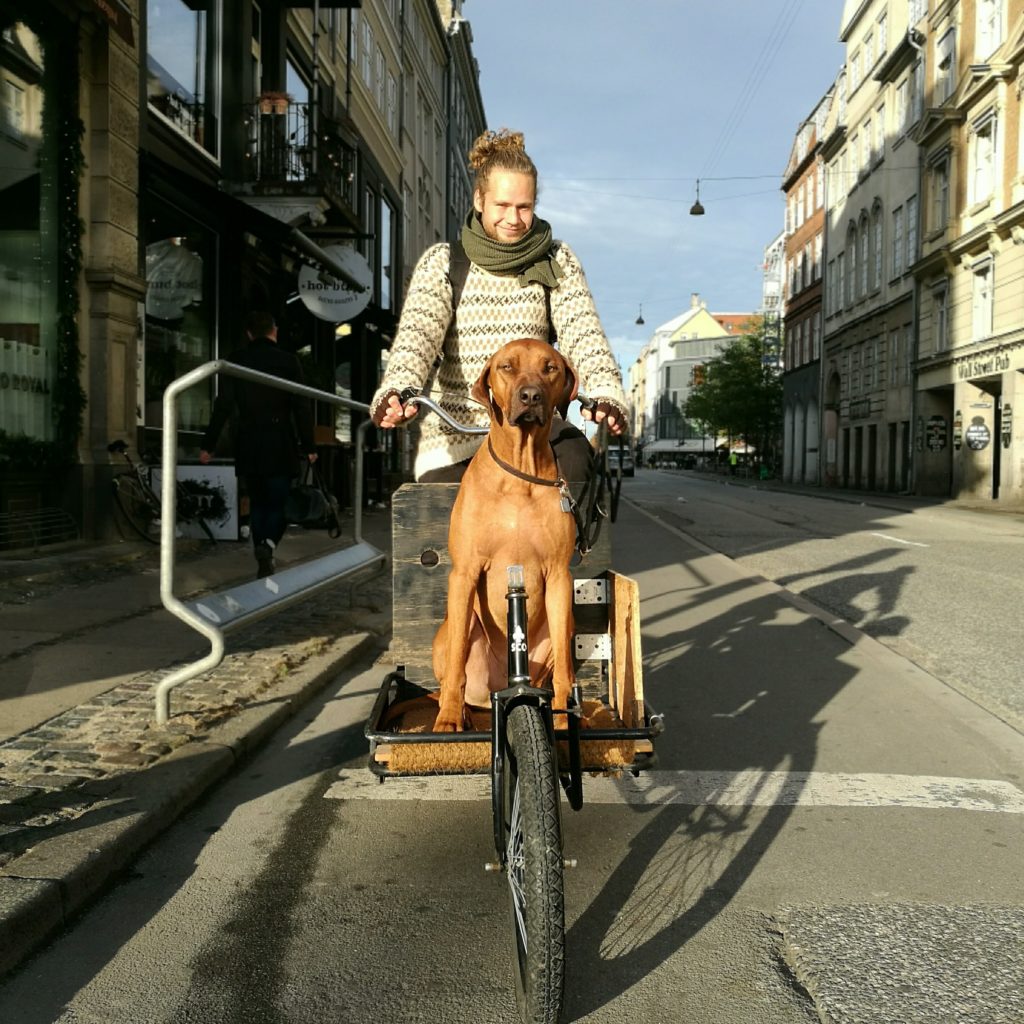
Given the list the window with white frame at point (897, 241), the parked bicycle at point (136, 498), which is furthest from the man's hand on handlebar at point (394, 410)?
the window with white frame at point (897, 241)

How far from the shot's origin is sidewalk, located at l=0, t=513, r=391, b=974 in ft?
9.98

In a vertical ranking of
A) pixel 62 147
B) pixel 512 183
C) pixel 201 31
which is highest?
pixel 201 31

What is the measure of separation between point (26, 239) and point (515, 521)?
30.0ft

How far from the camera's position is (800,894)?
120 inches

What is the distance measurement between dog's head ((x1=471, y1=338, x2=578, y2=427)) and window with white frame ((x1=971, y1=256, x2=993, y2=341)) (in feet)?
107

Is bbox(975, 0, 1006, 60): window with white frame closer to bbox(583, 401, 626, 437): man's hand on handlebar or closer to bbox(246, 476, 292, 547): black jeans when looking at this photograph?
bbox(246, 476, 292, 547): black jeans

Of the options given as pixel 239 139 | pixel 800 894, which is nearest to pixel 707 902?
pixel 800 894

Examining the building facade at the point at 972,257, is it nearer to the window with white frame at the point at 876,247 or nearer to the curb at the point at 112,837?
the window with white frame at the point at 876,247

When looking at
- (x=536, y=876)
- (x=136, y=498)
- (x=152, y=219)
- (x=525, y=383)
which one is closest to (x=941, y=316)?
(x=152, y=219)

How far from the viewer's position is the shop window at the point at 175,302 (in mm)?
12625

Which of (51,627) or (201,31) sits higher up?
(201,31)

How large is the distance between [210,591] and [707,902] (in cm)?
294

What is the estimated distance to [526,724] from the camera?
2428mm

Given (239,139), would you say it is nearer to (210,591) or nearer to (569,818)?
(210,591)
